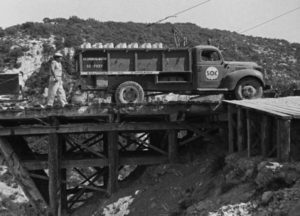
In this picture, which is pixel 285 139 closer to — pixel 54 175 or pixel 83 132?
pixel 83 132

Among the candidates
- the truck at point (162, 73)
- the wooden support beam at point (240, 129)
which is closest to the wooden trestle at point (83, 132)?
the truck at point (162, 73)

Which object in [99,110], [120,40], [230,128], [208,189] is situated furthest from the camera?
[120,40]

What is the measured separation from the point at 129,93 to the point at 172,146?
213 cm

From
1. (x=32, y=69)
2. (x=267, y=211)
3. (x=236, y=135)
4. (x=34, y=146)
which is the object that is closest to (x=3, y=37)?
(x=32, y=69)

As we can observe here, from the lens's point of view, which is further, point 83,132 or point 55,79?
point 83,132

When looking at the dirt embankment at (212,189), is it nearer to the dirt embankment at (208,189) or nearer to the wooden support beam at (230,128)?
the dirt embankment at (208,189)

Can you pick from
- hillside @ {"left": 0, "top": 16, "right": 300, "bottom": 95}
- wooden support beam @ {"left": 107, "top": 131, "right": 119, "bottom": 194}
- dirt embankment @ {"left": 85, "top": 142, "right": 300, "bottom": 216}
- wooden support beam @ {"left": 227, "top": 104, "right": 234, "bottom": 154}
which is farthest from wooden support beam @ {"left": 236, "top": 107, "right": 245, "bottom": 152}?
hillside @ {"left": 0, "top": 16, "right": 300, "bottom": 95}

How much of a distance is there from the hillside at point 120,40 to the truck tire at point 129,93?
93.8 ft

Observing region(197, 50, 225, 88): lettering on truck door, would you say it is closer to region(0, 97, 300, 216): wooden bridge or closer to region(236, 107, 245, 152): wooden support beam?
region(0, 97, 300, 216): wooden bridge

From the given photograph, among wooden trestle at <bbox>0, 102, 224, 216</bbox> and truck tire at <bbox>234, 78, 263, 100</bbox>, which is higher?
truck tire at <bbox>234, 78, 263, 100</bbox>

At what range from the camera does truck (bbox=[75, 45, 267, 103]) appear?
599 inches

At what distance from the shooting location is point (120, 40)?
62.1 meters

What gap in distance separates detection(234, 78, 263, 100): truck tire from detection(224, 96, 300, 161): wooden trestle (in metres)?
1.59

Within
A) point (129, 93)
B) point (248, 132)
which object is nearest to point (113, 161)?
point (129, 93)
